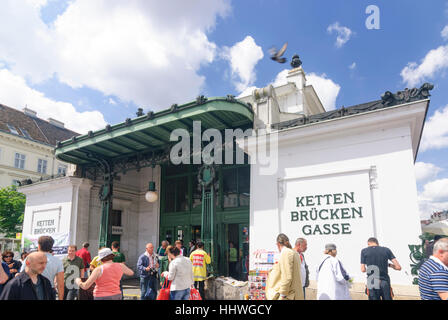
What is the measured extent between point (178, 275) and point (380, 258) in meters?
3.76

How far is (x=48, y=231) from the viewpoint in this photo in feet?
47.6

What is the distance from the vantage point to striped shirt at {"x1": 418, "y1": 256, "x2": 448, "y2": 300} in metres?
3.17

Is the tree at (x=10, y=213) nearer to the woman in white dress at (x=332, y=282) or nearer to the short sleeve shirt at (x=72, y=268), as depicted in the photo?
the short sleeve shirt at (x=72, y=268)

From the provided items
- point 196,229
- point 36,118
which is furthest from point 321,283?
point 36,118

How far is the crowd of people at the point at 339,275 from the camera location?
128 inches

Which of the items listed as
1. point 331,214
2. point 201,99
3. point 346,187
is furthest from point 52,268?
point 346,187

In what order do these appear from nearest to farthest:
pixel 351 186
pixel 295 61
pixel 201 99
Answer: pixel 351 186 < pixel 201 99 < pixel 295 61

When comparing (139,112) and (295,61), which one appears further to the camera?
(295,61)

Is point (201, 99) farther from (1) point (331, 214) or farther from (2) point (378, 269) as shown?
(2) point (378, 269)

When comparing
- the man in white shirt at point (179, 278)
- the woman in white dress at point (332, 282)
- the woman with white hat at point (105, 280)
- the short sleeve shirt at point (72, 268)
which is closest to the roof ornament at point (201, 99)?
the man in white shirt at point (179, 278)

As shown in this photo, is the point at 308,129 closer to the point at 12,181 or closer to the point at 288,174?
the point at 288,174

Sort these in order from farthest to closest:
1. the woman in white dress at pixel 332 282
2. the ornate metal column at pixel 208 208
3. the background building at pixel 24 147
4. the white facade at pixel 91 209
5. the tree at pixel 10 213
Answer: the background building at pixel 24 147 → the tree at pixel 10 213 → the white facade at pixel 91 209 → the ornate metal column at pixel 208 208 → the woman in white dress at pixel 332 282

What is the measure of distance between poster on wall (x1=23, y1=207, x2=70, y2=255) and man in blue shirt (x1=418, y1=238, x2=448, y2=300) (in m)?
13.8

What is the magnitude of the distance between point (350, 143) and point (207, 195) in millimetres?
4796
